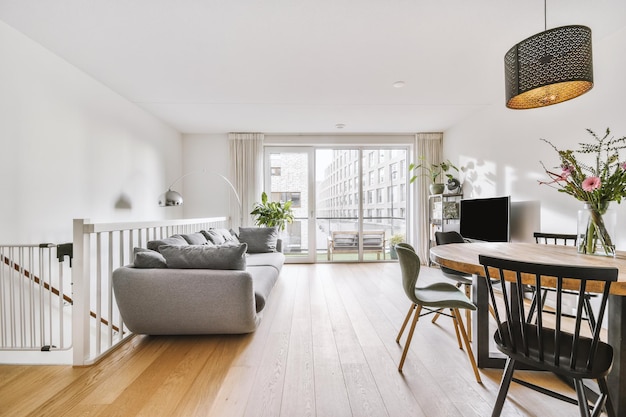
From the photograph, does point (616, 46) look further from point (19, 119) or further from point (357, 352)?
point (19, 119)

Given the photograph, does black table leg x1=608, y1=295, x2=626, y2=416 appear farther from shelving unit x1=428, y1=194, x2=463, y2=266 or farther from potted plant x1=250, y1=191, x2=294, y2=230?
potted plant x1=250, y1=191, x2=294, y2=230

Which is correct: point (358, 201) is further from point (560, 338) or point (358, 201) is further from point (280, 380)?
point (560, 338)

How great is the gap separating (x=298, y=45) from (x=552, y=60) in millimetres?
1863

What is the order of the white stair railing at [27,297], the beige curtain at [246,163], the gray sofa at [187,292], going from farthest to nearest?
the beige curtain at [246,163] < the gray sofa at [187,292] < the white stair railing at [27,297]

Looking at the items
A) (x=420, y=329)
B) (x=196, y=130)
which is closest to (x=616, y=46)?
(x=420, y=329)

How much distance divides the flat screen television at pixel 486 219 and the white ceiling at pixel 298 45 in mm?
1360

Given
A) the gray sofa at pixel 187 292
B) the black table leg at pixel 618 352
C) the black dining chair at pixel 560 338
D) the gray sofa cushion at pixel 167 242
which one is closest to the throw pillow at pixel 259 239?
the gray sofa cushion at pixel 167 242

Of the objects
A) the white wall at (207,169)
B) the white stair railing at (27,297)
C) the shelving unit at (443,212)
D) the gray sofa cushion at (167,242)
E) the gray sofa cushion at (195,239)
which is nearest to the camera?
the white stair railing at (27,297)

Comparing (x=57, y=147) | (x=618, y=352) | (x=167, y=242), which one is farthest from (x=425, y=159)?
(x=57, y=147)

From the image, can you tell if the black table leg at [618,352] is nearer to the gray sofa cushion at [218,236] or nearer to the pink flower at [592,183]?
the pink flower at [592,183]

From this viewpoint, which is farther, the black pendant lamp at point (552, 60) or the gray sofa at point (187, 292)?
the gray sofa at point (187, 292)

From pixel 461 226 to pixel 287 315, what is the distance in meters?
2.96

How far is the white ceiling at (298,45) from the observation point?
2131 mm

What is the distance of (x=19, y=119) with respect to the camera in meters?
2.44
